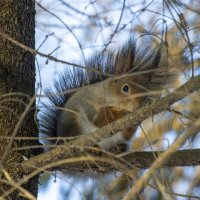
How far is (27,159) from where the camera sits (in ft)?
6.33

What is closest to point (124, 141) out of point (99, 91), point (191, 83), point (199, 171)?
point (99, 91)

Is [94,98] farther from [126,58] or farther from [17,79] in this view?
[17,79]

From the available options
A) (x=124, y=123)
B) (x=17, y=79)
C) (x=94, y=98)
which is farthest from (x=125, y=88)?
(x=124, y=123)

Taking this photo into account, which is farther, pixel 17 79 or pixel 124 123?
pixel 17 79

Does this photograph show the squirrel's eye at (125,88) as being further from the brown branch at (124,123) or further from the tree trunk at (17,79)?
the brown branch at (124,123)

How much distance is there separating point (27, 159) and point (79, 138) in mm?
386

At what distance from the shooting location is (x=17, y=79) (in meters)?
2.04

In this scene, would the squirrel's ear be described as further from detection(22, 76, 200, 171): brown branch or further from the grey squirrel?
detection(22, 76, 200, 171): brown branch

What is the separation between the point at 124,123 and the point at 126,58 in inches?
34.9

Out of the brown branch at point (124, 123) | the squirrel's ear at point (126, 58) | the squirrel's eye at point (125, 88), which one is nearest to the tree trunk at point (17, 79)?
the brown branch at point (124, 123)

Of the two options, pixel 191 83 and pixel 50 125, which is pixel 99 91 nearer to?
pixel 50 125

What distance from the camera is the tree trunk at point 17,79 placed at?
1953 mm

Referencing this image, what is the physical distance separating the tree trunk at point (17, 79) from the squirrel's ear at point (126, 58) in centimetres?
47

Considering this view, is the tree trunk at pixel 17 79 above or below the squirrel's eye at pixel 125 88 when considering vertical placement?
below
